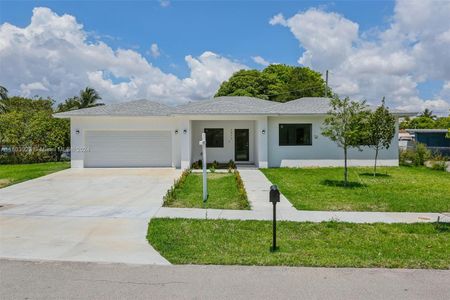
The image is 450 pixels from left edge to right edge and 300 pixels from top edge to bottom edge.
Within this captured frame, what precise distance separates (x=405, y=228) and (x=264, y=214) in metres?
3.23

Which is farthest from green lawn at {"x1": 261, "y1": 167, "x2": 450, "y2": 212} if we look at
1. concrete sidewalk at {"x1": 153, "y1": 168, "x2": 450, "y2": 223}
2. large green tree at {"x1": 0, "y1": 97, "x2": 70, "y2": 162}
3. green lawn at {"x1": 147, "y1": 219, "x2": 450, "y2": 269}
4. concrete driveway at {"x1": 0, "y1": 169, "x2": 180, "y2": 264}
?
large green tree at {"x1": 0, "y1": 97, "x2": 70, "y2": 162}

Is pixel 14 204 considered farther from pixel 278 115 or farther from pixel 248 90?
pixel 248 90

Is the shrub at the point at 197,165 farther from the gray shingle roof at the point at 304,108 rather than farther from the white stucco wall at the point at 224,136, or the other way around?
the gray shingle roof at the point at 304,108

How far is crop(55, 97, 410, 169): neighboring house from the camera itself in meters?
20.0

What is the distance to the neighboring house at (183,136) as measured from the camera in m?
20.0

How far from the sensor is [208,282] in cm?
496

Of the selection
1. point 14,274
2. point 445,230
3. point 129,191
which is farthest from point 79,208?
point 445,230

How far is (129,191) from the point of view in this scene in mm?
12953

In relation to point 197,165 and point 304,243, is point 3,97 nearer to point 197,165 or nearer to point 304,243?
point 197,165

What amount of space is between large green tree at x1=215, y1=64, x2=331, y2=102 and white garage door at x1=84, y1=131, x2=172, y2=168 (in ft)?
80.6

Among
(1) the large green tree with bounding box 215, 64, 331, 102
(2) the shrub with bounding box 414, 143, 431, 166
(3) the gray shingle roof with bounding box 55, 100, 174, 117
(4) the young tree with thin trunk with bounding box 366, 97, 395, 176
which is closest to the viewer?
(4) the young tree with thin trunk with bounding box 366, 97, 395, 176

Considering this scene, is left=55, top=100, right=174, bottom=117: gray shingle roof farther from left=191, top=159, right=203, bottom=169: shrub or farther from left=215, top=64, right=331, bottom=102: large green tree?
left=215, top=64, right=331, bottom=102: large green tree

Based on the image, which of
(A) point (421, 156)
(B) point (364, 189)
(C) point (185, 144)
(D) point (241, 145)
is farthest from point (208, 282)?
(A) point (421, 156)

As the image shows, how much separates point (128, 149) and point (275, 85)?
3052 cm
